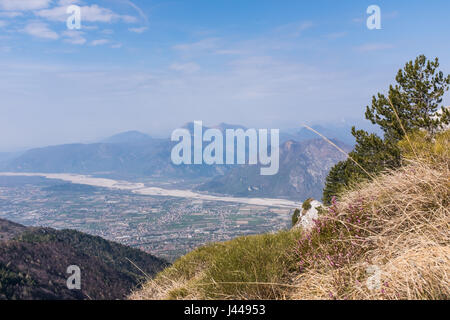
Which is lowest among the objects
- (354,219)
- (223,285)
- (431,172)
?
(223,285)

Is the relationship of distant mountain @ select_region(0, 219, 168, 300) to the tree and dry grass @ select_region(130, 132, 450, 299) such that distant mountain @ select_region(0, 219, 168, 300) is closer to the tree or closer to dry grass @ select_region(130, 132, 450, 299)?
the tree

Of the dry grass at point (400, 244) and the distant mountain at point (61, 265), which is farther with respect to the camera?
the distant mountain at point (61, 265)

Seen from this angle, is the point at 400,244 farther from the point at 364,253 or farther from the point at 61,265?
the point at 61,265

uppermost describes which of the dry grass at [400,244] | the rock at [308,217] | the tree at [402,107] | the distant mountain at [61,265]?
the tree at [402,107]

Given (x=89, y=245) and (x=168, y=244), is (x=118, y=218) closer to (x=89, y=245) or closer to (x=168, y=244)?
(x=168, y=244)

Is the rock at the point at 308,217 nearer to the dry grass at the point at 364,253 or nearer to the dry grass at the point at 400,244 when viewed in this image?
the dry grass at the point at 364,253

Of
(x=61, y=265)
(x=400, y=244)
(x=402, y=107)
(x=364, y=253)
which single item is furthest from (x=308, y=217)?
(x=61, y=265)

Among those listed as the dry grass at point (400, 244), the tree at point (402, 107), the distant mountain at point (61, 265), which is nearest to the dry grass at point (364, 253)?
the dry grass at point (400, 244)

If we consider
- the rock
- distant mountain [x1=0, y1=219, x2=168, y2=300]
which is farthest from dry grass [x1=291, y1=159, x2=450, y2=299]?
distant mountain [x1=0, y1=219, x2=168, y2=300]
